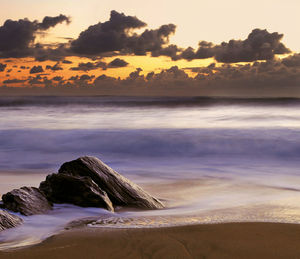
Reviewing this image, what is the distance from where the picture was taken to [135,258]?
273 centimetres

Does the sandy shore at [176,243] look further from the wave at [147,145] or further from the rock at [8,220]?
the wave at [147,145]

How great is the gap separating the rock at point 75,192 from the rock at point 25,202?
0.24 metres

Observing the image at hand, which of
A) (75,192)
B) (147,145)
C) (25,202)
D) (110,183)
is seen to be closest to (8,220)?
(25,202)

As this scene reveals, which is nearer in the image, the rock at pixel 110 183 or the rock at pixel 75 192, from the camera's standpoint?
the rock at pixel 75 192

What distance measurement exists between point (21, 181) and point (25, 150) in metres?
5.43

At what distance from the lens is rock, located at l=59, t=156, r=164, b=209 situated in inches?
183

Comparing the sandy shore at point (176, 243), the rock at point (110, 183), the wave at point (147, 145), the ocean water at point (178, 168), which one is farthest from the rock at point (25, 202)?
the wave at point (147, 145)

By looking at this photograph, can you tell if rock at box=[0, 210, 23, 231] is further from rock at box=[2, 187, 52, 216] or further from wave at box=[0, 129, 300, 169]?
wave at box=[0, 129, 300, 169]

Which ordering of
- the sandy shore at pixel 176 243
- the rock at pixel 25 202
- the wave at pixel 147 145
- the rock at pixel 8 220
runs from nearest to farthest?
the sandy shore at pixel 176 243
the rock at pixel 8 220
the rock at pixel 25 202
the wave at pixel 147 145

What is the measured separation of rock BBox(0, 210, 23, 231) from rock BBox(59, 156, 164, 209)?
1.10 meters

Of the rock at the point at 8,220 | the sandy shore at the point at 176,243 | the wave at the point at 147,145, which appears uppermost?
the rock at the point at 8,220

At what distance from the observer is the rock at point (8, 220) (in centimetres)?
348

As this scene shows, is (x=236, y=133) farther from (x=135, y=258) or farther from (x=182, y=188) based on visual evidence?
(x=135, y=258)

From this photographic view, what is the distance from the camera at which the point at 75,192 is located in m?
4.46
